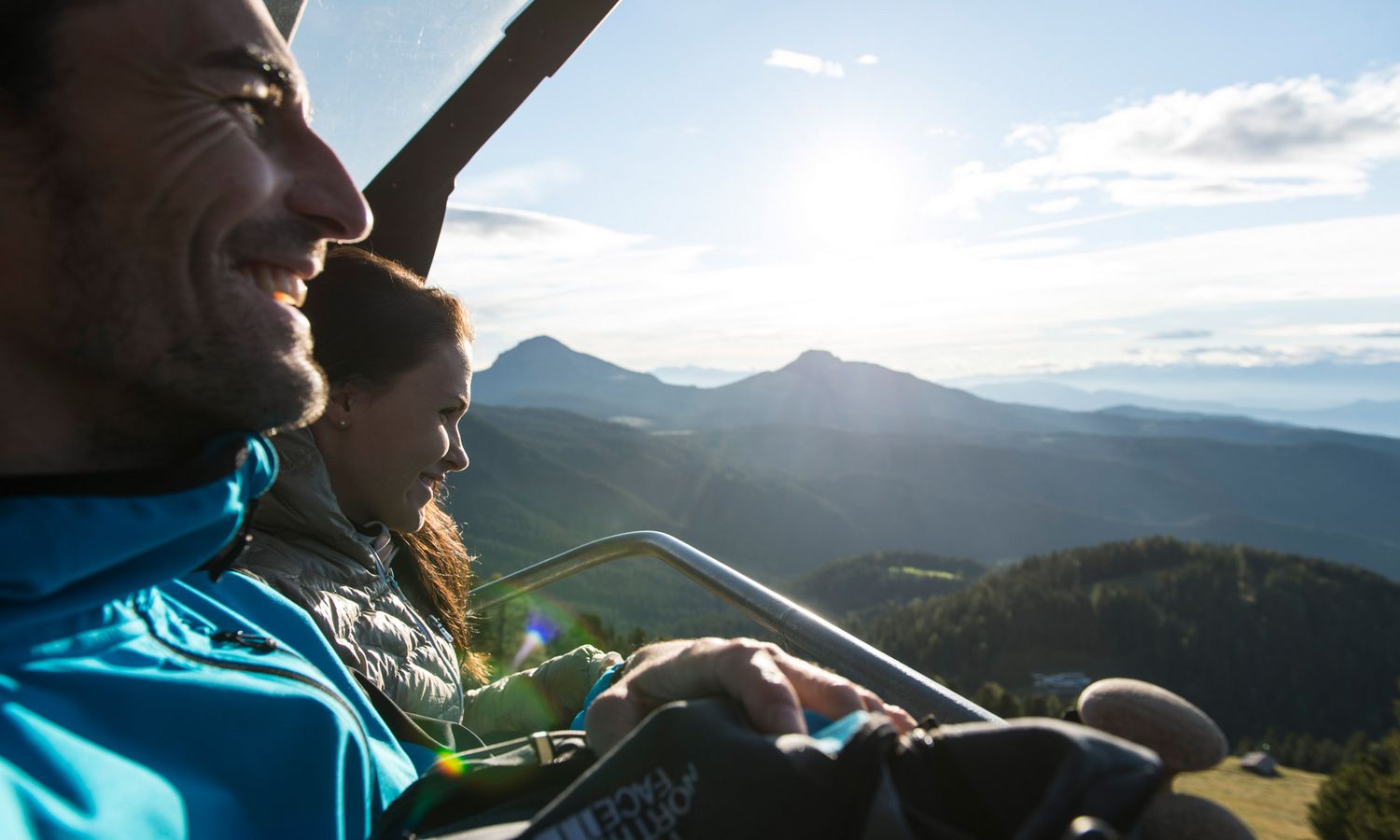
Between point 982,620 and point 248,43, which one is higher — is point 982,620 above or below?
below

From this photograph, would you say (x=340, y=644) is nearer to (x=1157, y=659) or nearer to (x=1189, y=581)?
(x=1157, y=659)

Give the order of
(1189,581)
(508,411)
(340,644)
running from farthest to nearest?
(508,411)
(1189,581)
(340,644)

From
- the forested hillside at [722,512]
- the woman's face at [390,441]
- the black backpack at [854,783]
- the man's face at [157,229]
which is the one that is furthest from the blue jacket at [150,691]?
the forested hillside at [722,512]

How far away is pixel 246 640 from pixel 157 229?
2.01 ft

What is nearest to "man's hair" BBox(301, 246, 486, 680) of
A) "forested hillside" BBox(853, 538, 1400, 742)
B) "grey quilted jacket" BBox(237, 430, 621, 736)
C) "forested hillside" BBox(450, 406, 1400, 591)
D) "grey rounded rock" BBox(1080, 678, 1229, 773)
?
"grey quilted jacket" BBox(237, 430, 621, 736)

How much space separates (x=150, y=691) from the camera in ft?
3.51

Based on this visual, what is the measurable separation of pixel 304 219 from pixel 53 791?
0.89m

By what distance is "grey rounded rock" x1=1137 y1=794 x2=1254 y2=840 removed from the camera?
63 centimetres

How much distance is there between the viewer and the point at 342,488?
2.26m

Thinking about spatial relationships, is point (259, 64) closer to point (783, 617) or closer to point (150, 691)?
point (150, 691)

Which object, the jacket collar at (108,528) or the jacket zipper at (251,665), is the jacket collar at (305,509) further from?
the jacket collar at (108,528)

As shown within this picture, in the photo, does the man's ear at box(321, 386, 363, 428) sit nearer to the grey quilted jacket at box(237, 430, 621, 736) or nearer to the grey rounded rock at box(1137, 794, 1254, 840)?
the grey quilted jacket at box(237, 430, 621, 736)

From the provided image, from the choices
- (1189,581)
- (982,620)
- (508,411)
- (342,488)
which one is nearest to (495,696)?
(342,488)

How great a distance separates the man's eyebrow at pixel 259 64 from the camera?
1279mm
